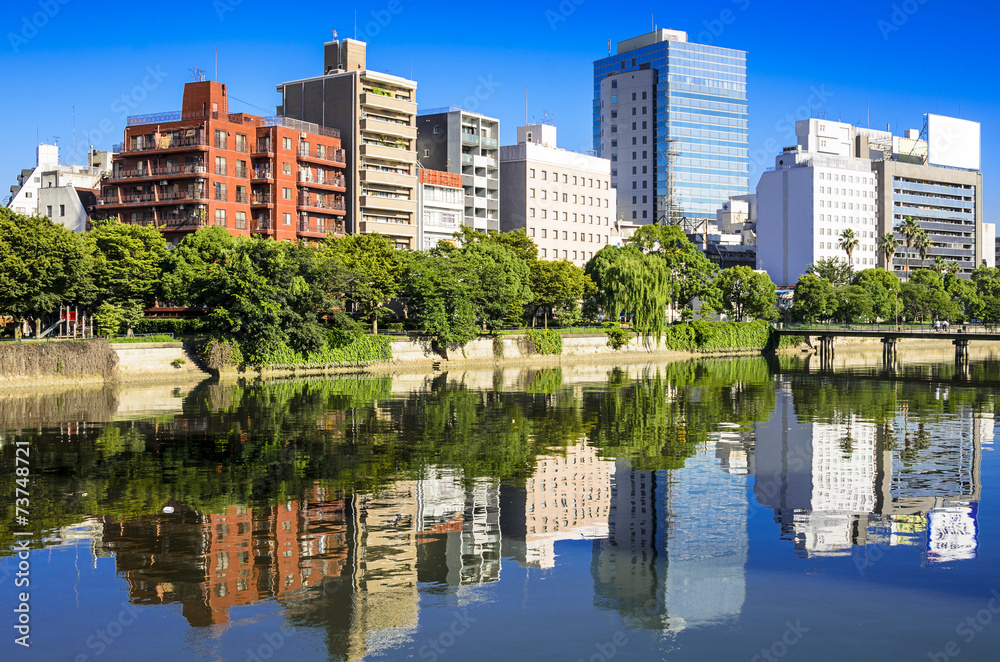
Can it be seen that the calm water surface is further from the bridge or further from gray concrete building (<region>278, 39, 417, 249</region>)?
the bridge

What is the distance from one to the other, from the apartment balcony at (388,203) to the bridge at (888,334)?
54.0 metres

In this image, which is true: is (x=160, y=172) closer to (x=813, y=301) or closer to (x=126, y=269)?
(x=126, y=269)

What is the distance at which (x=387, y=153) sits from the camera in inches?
4449

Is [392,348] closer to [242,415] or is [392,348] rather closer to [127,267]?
[127,267]

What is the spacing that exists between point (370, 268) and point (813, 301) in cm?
8285

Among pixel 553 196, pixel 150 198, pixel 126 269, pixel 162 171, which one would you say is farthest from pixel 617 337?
pixel 126 269

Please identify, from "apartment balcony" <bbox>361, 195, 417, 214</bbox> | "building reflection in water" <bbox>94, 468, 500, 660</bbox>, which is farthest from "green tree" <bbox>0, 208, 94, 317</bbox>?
"building reflection in water" <bbox>94, 468, 500, 660</bbox>

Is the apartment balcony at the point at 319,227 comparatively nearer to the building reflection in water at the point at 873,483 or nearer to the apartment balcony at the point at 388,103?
the apartment balcony at the point at 388,103

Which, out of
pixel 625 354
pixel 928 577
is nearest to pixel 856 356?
pixel 625 354

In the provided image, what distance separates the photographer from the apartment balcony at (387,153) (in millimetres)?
111562

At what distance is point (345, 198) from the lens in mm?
112438

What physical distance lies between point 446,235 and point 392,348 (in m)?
37.4

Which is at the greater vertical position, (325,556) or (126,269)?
(126,269)

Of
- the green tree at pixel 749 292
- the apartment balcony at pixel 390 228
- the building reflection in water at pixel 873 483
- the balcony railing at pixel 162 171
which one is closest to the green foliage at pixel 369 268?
the balcony railing at pixel 162 171
